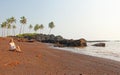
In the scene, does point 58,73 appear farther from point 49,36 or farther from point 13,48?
point 49,36

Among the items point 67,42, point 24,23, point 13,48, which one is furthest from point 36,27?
point 13,48

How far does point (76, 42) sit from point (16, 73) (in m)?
65.8

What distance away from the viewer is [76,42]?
7738 cm

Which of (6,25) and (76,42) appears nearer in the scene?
(76,42)

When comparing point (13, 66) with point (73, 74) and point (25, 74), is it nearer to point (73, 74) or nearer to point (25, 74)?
point (25, 74)

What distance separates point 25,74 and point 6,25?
13120 cm

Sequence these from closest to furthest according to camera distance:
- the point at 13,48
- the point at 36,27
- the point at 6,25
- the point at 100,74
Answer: the point at 100,74 < the point at 13,48 < the point at 6,25 < the point at 36,27

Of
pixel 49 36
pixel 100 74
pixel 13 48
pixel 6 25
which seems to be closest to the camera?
pixel 100 74

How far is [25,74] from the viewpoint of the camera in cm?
1204

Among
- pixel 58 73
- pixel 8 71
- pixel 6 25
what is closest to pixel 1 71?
pixel 8 71

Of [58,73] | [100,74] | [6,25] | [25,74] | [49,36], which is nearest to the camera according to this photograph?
[25,74]

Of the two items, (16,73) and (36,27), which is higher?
(36,27)

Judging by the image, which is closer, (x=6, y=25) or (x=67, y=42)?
(x=67, y=42)

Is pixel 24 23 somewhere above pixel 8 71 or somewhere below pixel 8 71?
above
